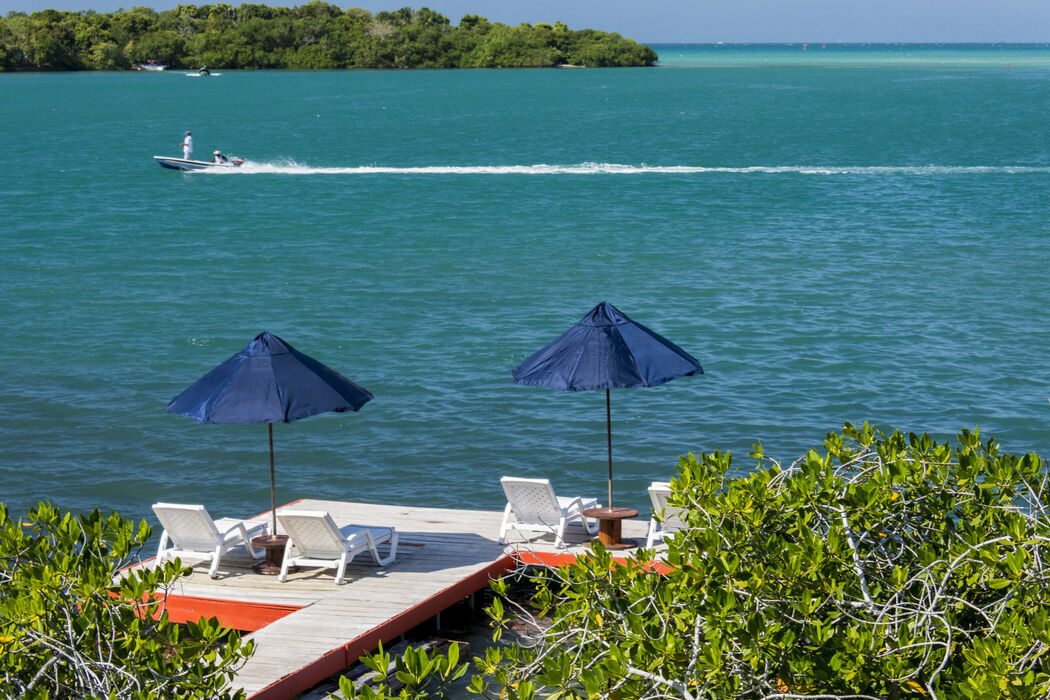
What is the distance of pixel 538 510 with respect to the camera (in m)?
11.7

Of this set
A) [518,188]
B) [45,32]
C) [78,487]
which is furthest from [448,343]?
[45,32]

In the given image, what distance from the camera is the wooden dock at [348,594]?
9.34 m

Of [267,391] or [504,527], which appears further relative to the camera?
[504,527]

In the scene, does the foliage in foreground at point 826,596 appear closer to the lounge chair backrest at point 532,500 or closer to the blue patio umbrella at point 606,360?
the blue patio umbrella at point 606,360

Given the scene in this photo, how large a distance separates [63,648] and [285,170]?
2171 inches

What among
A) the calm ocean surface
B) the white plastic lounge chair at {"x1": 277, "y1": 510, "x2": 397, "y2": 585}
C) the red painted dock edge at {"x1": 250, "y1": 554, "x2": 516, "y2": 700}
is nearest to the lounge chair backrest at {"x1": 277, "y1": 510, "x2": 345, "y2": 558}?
the white plastic lounge chair at {"x1": 277, "y1": 510, "x2": 397, "y2": 585}

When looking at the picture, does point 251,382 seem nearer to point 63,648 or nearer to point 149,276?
point 63,648

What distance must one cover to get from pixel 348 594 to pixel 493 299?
17563mm

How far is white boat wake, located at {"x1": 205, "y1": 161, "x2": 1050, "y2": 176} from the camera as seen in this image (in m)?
55.6

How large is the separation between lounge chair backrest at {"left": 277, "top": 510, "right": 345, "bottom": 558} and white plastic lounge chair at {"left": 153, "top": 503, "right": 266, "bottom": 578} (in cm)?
55

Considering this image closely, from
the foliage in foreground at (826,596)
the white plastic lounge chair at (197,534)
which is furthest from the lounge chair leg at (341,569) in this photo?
the foliage in foreground at (826,596)

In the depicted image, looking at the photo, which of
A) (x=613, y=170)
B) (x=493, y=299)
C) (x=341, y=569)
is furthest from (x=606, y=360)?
(x=613, y=170)

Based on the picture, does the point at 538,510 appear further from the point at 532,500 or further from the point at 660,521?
the point at 660,521

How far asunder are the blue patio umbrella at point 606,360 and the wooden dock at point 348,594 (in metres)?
1.35
